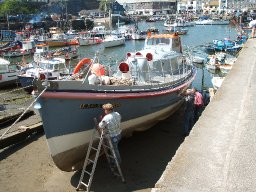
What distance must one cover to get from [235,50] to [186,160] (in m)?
35.0

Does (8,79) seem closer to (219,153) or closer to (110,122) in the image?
(110,122)

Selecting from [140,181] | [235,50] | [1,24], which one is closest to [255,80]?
[140,181]

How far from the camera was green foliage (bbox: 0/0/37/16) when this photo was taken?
297ft

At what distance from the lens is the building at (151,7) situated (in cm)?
17432

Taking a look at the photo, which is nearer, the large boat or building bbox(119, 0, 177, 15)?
the large boat

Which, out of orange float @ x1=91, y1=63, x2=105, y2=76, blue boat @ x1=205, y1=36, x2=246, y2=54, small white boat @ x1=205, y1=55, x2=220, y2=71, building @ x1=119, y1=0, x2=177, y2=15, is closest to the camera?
orange float @ x1=91, y1=63, x2=105, y2=76

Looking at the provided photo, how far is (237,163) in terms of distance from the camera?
6.36 m

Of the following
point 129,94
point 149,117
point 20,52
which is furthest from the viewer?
point 20,52

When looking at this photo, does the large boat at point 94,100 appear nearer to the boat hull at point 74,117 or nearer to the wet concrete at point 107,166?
the boat hull at point 74,117

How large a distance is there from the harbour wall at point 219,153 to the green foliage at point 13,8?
291 feet

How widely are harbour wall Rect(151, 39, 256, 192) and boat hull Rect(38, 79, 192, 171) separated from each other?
101 inches

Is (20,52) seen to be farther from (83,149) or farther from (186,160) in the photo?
(186,160)

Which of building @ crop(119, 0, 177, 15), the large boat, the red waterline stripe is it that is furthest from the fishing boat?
building @ crop(119, 0, 177, 15)

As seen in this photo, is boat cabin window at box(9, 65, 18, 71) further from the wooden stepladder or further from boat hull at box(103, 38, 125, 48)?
boat hull at box(103, 38, 125, 48)
